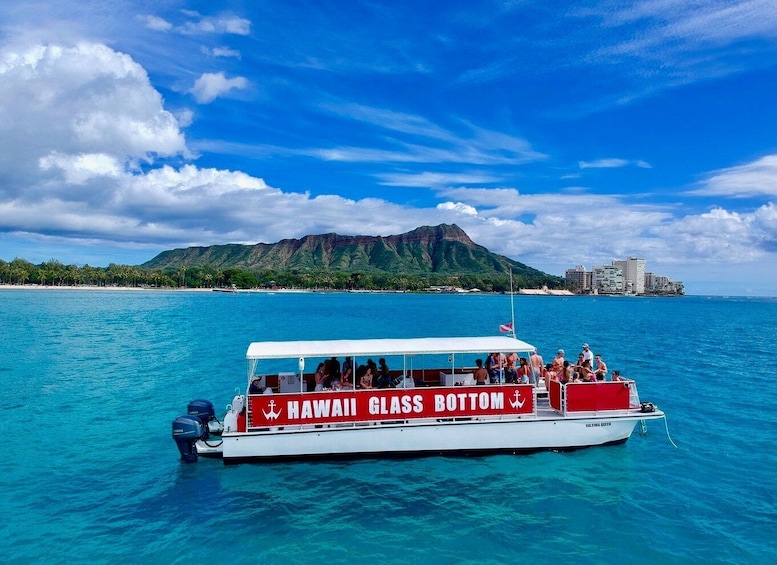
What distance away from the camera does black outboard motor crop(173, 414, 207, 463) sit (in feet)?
47.6

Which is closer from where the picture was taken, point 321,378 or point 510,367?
point 321,378

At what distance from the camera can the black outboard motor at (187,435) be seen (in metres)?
14.5

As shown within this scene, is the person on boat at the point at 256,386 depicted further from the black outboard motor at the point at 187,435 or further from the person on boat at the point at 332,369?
the person on boat at the point at 332,369

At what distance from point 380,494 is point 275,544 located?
3100 millimetres

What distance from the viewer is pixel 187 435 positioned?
14.5 m

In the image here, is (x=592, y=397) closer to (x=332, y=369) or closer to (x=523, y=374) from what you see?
(x=523, y=374)

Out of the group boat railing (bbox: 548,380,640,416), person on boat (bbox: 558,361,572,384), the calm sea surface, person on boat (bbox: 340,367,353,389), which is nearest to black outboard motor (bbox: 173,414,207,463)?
the calm sea surface

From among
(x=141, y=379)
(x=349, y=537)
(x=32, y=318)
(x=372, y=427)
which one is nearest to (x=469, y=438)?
(x=372, y=427)

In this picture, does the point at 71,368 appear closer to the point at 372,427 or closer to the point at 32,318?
the point at 372,427

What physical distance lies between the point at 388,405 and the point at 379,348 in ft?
5.51

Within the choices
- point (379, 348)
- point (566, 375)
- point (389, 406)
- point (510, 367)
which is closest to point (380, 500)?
point (389, 406)

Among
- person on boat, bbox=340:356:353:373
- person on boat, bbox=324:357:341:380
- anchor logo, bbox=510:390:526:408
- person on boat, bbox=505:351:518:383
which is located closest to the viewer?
anchor logo, bbox=510:390:526:408

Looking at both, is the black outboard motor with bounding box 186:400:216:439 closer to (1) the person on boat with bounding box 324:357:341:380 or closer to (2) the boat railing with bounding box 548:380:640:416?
(1) the person on boat with bounding box 324:357:341:380

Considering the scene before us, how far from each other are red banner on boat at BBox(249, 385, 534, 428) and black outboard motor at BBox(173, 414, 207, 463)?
175 cm
